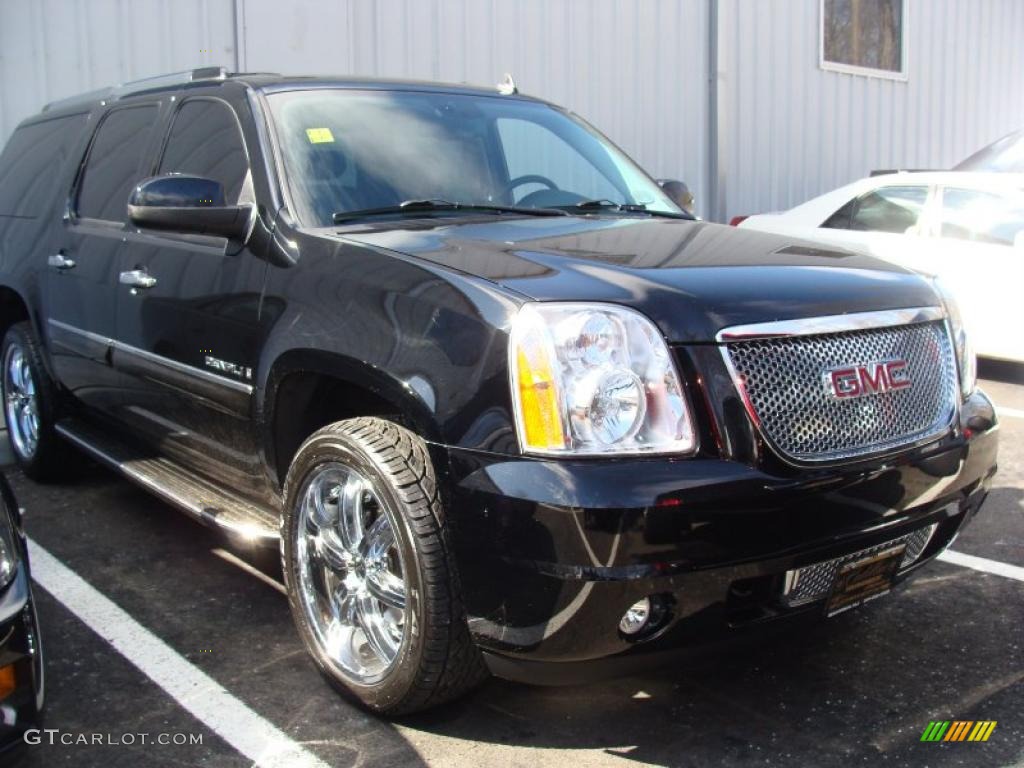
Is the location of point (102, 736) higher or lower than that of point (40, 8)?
lower

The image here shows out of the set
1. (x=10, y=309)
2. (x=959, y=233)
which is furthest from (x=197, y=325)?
(x=959, y=233)

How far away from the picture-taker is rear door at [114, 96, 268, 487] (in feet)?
11.5

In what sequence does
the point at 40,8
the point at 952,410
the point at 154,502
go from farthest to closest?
the point at 40,8
the point at 154,502
the point at 952,410

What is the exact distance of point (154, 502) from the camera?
17.1ft

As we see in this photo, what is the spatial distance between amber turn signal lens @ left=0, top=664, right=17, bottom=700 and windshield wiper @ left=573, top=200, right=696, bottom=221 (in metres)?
2.41

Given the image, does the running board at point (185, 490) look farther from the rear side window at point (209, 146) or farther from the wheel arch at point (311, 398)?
the rear side window at point (209, 146)

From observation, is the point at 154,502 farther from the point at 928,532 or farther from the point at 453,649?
the point at 928,532

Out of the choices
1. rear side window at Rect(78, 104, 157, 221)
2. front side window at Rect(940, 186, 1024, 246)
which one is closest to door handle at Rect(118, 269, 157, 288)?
rear side window at Rect(78, 104, 157, 221)

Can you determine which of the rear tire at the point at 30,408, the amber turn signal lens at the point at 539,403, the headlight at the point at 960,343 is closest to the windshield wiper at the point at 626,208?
the headlight at the point at 960,343

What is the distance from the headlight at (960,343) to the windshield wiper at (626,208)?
3.67ft

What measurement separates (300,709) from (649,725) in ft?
3.23

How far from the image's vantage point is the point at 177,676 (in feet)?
11.0

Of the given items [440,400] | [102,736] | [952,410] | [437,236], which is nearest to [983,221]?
[952,410]

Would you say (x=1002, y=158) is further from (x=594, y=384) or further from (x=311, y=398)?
(x=594, y=384)
